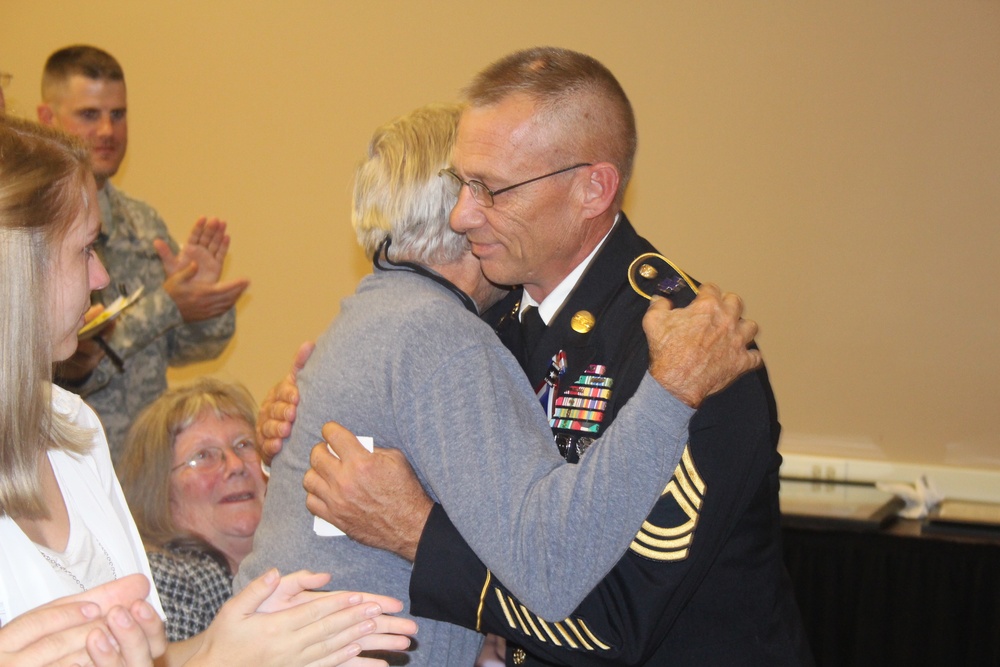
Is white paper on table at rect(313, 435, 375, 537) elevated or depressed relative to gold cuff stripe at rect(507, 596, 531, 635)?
elevated

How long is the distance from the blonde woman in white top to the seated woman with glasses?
1.16 meters

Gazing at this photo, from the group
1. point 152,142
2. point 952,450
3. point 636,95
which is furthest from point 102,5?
point 952,450

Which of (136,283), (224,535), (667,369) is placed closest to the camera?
(667,369)

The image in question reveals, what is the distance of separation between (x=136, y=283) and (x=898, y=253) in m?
3.09

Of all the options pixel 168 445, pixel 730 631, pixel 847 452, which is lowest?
pixel 847 452

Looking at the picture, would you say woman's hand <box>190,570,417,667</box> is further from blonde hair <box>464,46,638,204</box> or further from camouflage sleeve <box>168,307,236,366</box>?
camouflage sleeve <box>168,307,236,366</box>

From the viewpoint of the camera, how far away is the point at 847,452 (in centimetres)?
441

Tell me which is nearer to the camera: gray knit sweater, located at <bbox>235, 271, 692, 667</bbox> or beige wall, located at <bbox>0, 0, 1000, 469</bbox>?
gray knit sweater, located at <bbox>235, 271, 692, 667</bbox>

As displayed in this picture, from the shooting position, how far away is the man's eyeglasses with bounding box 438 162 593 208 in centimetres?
187

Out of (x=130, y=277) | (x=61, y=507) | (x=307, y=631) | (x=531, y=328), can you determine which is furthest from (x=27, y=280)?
(x=130, y=277)

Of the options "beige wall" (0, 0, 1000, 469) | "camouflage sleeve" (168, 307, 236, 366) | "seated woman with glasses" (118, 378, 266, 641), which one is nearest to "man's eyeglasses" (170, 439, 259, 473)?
"seated woman with glasses" (118, 378, 266, 641)

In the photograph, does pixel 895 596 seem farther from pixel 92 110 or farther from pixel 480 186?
pixel 92 110

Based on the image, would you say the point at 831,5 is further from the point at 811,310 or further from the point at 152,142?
the point at 152,142

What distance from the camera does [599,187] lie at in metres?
1.89
